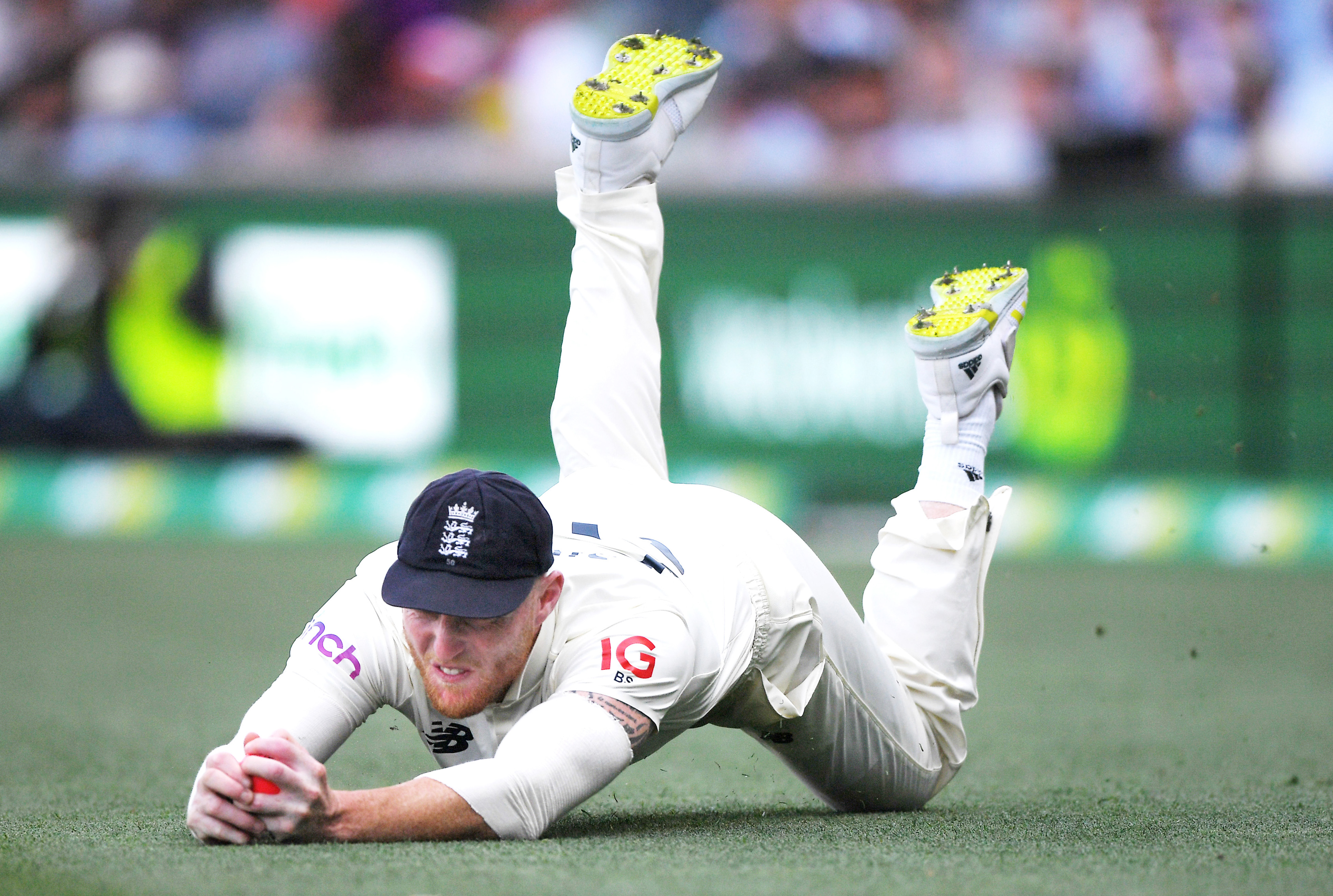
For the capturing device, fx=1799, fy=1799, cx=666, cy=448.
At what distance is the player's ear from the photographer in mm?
3365

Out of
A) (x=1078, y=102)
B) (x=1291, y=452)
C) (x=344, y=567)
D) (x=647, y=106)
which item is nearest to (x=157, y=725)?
(x=647, y=106)

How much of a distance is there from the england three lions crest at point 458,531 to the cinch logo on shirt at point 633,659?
1.12 ft

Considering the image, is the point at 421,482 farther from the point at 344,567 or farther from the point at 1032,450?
the point at 1032,450

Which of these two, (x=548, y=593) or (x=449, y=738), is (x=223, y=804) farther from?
(x=548, y=593)

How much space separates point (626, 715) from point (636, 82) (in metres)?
1.85

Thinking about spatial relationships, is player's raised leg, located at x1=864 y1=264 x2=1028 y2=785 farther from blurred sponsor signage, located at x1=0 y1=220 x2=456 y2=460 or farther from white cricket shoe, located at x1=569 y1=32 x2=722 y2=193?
blurred sponsor signage, located at x1=0 y1=220 x2=456 y2=460

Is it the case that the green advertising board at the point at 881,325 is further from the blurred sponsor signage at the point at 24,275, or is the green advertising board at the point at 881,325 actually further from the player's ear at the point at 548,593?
the player's ear at the point at 548,593

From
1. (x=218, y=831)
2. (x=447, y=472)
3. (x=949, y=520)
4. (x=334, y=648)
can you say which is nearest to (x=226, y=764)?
(x=218, y=831)

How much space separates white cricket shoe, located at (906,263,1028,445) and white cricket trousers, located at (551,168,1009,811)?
248 mm

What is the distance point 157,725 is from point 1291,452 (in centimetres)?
733

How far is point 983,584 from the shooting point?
14.1ft

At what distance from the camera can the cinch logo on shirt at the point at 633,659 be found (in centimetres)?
327

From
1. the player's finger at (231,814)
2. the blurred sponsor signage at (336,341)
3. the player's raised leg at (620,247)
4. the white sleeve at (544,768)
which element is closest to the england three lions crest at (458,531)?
→ the white sleeve at (544,768)

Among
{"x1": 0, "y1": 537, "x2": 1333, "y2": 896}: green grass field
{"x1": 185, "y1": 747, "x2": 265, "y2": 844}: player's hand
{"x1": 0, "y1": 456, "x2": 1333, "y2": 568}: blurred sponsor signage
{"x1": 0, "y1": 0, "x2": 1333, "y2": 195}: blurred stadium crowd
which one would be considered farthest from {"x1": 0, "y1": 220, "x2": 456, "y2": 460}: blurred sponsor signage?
{"x1": 185, "y1": 747, "x2": 265, "y2": 844}: player's hand
